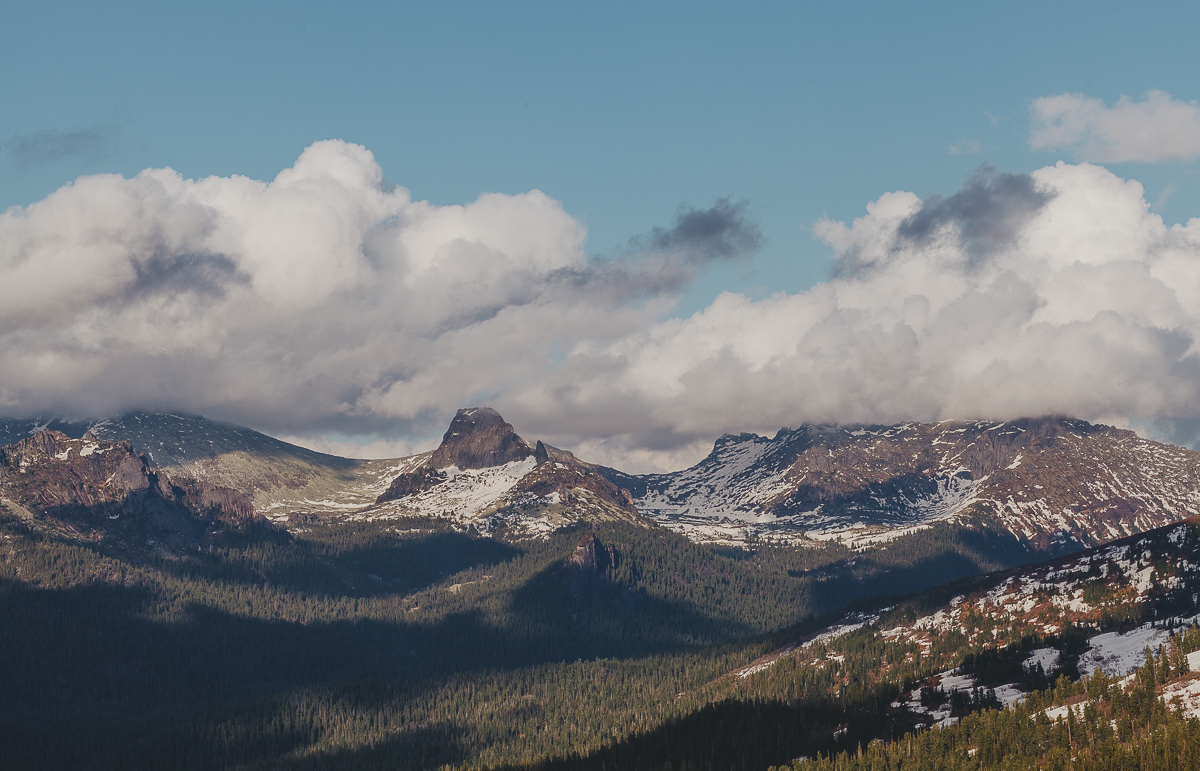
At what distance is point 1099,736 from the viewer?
195750 mm

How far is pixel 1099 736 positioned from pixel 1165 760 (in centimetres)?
2407

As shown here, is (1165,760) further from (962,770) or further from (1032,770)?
(962,770)

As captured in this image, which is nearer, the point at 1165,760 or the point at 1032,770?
the point at 1165,760

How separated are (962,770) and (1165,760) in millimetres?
35373

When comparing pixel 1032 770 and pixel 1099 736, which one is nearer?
pixel 1032 770

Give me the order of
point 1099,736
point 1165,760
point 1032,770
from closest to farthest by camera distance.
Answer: point 1165,760 → point 1032,770 → point 1099,736

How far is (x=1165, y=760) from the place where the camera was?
6772 inches

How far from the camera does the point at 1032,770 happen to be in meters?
183

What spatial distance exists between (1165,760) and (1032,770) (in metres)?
20.8

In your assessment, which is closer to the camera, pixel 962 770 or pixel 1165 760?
pixel 1165 760

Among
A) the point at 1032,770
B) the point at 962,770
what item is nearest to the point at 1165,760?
the point at 1032,770

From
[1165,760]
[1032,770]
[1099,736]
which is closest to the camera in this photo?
[1165,760]

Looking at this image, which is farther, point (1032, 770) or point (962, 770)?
point (962, 770)
